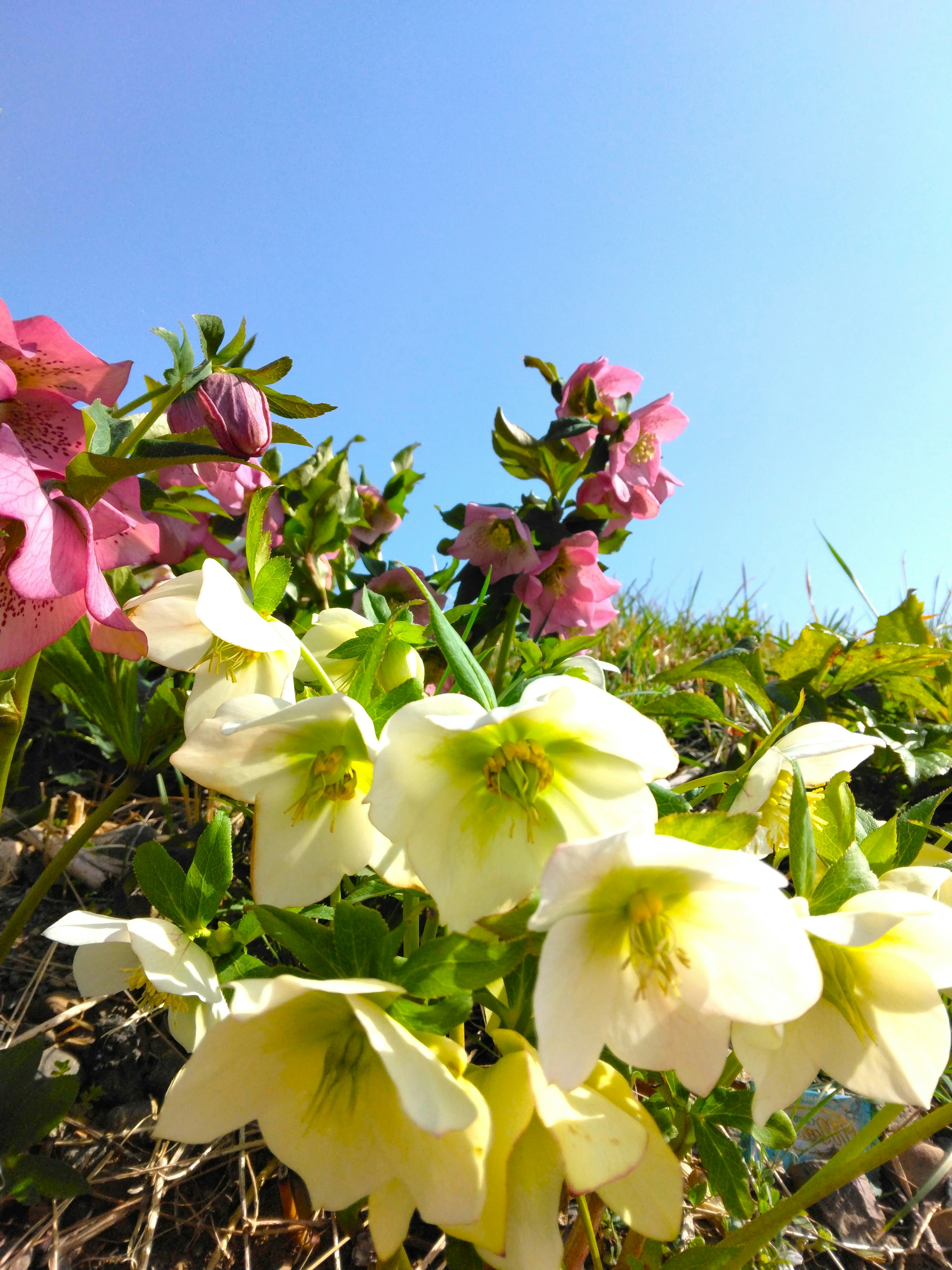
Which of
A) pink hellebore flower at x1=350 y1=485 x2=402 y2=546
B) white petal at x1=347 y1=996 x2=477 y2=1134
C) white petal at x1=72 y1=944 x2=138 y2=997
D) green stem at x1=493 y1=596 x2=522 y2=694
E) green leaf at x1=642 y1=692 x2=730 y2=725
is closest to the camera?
white petal at x1=347 y1=996 x2=477 y2=1134

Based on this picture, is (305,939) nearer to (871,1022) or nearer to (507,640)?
(871,1022)

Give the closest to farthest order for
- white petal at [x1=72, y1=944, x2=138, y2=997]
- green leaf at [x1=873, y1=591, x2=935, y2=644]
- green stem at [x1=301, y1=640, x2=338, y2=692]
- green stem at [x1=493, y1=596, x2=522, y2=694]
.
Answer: green stem at [x1=301, y1=640, x2=338, y2=692]
white petal at [x1=72, y1=944, x2=138, y2=997]
green stem at [x1=493, y1=596, x2=522, y2=694]
green leaf at [x1=873, y1=591, x2=935, y2=644]

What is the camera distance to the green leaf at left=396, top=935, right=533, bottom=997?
385 millimetres

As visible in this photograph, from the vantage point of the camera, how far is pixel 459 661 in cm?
52

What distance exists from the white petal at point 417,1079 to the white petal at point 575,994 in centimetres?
4

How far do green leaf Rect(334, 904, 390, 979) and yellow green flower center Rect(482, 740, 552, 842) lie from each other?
0.33 ft

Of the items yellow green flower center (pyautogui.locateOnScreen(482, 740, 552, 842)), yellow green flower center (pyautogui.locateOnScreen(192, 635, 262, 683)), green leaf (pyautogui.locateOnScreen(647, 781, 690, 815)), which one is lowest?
yellow green flower center (pyautogui.locateOnScreen(192, 635, 262, 683))

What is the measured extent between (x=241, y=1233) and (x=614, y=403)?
3.95ft

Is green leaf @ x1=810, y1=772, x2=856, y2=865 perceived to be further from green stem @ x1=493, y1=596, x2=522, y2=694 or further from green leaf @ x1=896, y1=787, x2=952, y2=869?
green stem @ x1=493, y1=596, x2=522, y2=694

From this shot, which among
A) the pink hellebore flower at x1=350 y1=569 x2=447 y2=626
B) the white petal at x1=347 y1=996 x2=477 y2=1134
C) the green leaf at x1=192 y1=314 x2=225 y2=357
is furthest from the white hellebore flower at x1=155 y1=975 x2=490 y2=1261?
the pink hellebore flower at x1=350 y1=569 x2=447 y2=626

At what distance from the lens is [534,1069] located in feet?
1.29

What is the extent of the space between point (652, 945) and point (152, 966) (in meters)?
0.33

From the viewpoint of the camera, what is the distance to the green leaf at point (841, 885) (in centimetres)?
44

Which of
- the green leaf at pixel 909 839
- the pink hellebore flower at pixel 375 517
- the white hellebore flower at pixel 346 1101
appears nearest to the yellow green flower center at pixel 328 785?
the white hellebore flower at pixel 346 1101
